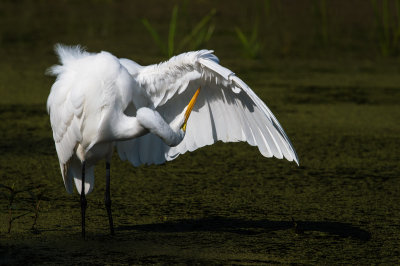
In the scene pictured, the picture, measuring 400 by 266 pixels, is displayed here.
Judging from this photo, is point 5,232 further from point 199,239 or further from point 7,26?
point 7,26

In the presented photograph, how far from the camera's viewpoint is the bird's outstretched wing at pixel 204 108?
9.34ft

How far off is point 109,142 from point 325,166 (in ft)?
4.42

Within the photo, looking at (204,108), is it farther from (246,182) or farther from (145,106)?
(246,182)

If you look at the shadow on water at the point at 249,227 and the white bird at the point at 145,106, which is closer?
the white bird at the point at 145,106

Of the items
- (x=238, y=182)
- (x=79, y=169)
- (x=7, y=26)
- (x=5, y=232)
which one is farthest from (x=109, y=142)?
(x=7, y=26)

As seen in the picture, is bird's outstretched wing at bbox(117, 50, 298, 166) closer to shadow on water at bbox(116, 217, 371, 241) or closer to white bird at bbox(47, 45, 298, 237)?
white bird at bbox(47, 45, 298, 237)

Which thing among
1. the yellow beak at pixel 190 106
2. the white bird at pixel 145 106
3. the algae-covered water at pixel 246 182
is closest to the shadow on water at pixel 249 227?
the algae-covered water at pixel 246 182

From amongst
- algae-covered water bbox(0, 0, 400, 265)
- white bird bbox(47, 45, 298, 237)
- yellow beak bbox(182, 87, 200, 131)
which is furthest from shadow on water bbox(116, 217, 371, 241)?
yellow beak bbox(182, 87, 200, 131)

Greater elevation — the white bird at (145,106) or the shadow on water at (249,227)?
the white bird at (145,106)

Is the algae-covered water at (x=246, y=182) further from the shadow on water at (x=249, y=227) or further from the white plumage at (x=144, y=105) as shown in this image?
the white plumage at (x=144, y=105)

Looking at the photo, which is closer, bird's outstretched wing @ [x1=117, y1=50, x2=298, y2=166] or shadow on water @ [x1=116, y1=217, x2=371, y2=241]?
bird's outstretched wing @ [x1=117, y1=50, x2=298, y2=166]

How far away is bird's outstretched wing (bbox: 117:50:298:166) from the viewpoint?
2846mm

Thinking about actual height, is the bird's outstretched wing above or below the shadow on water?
above

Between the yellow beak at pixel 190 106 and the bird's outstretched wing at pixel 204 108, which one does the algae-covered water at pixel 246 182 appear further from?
the yellow beak at pixel 190 106
